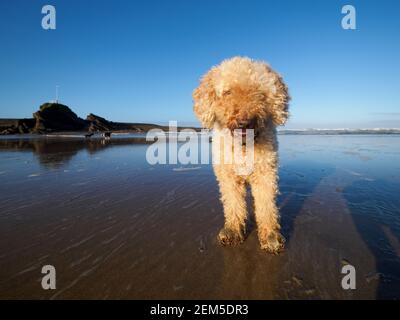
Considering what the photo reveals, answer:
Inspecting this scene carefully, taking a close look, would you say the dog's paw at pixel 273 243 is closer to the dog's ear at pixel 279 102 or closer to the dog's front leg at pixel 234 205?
the dog's front leg at pixel 234 205

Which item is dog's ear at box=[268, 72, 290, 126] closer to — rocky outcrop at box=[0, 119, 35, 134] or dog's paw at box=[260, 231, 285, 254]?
dog's paw at box=[260, 231, 285, 254]

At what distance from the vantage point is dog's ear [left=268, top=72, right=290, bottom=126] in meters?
3.25

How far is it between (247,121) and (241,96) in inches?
13.7

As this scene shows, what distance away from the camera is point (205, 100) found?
3.45 meters

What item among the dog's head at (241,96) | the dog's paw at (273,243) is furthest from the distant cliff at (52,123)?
the dog's paw at (273,243)

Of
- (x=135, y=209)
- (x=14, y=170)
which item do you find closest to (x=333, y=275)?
(x=135, y=209)

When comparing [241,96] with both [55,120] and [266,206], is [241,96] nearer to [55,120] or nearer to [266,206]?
Answer: [266,206]

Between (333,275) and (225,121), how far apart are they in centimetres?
213

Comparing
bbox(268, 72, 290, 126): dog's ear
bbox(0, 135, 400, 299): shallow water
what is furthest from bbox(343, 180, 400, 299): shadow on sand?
bbox(268, 72, 290, 126): dog's ear

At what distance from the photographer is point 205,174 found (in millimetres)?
7645

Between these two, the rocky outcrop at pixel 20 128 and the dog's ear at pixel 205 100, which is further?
the rocky outcrop at pixel 20 128

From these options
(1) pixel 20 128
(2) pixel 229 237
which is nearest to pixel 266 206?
(2) pixel 229 237

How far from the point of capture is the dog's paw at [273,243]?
311cm
